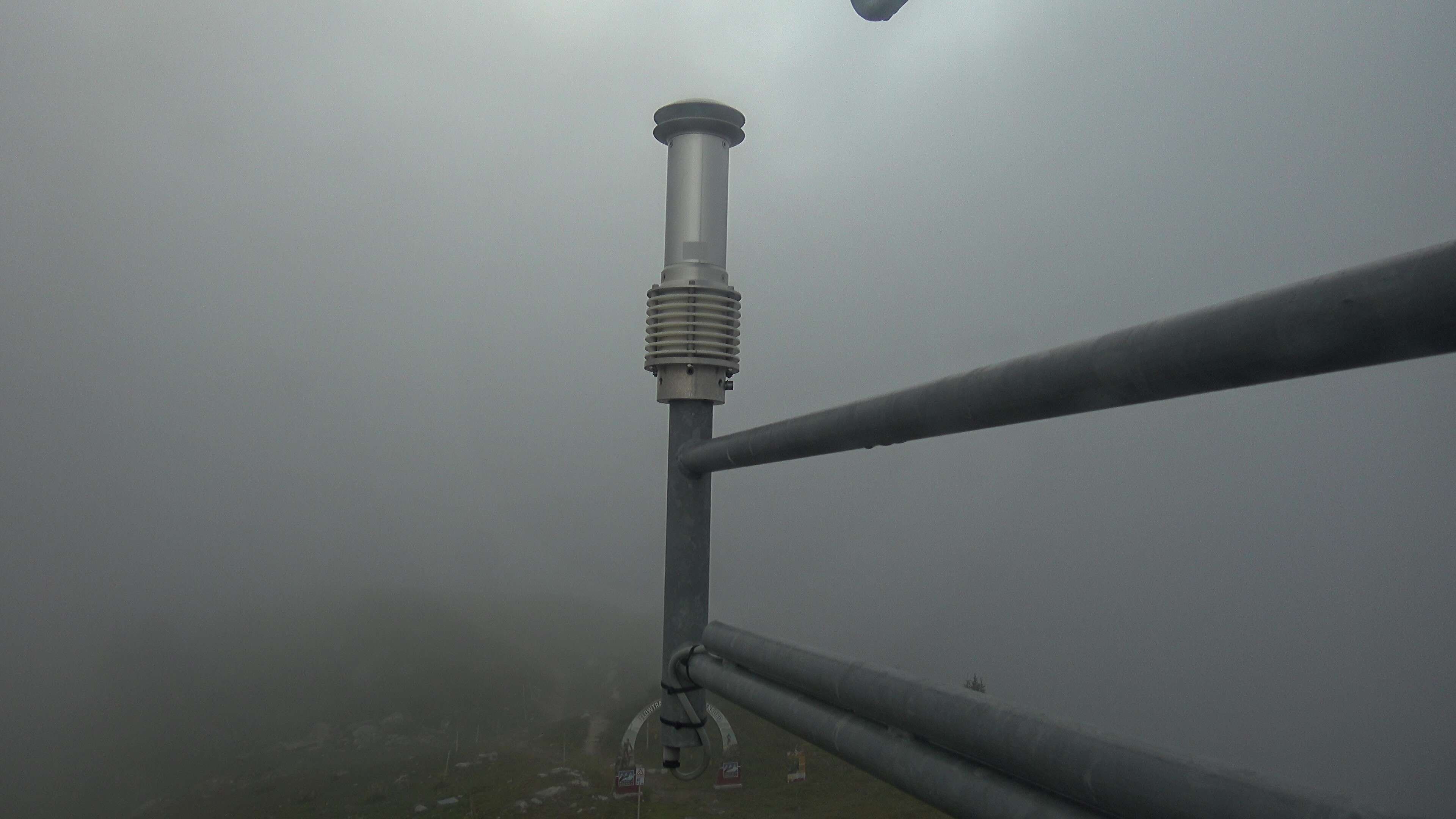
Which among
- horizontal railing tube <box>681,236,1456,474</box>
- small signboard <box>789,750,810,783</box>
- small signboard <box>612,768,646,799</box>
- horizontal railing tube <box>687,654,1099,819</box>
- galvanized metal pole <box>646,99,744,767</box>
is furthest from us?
small signboard <box>789,750,810,783</box>

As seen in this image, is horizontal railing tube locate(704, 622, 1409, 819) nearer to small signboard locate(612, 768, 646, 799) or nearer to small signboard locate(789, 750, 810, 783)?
small signboard locate(612, 768, 646, 799)

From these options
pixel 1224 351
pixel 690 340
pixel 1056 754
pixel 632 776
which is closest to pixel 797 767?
pixel 632 776

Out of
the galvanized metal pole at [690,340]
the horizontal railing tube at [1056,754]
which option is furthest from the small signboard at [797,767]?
the horizontal railing tube at [1056,754]

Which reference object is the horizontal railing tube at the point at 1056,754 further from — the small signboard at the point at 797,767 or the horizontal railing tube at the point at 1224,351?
the small signboard at the point at 797,767

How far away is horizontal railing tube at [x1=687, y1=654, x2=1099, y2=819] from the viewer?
1.86 feet

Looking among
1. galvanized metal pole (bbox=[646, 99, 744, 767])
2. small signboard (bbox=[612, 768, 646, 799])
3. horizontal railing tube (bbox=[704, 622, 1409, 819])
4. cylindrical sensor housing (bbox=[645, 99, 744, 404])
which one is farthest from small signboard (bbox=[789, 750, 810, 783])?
horizontal railing tube (bbox=[704, 622, 1409, 819])

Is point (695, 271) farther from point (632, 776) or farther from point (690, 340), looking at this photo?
point (632, 776)

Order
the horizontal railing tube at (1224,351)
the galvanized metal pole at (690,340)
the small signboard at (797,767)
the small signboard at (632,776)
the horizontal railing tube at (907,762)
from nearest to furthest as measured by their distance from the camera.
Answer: the horizontal railing tube at (1224,351) → the horizontal railing tube at (907,762) → the galvanized metal pole at (690,340) → the small signboard at (632,776) → the small signboard at (797,767)

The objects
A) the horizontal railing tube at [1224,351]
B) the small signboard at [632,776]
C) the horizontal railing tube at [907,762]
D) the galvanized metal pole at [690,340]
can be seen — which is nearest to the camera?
the horizontal railing tube at [1224,351]

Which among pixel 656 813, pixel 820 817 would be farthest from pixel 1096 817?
pixel 656 813

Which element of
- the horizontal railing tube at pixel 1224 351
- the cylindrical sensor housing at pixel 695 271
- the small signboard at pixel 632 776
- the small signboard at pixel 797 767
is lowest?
the small signboard at pixel 797 767

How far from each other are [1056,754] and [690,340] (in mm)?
847

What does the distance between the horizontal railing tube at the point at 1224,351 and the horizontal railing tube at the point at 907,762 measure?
0.88 feet

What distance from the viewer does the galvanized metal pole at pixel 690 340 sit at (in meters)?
1.22
